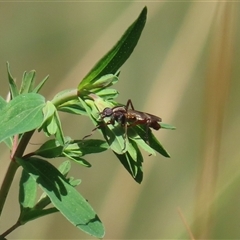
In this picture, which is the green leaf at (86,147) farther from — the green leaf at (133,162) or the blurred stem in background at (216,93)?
the blurred stem in background at (216,93)

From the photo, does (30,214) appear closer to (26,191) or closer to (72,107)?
(26,191)

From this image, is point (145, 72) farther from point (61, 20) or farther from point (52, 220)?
point (52, 220)

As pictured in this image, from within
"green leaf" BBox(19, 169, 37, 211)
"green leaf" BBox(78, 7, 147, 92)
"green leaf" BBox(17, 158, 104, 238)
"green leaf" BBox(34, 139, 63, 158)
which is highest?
"green leaf" BBox(78, 7, 147, 92)

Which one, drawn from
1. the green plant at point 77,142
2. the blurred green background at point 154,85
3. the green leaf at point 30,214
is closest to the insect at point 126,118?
the green plant at point 77,142

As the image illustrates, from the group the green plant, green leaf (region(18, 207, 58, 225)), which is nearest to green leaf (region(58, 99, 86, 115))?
the green plant

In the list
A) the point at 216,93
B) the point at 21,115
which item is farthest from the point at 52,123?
the point at 216,93

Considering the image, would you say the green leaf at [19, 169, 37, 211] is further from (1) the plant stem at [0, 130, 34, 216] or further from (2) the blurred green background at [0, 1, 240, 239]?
(2) the blurred green background at [0, 1, 240, 239]
